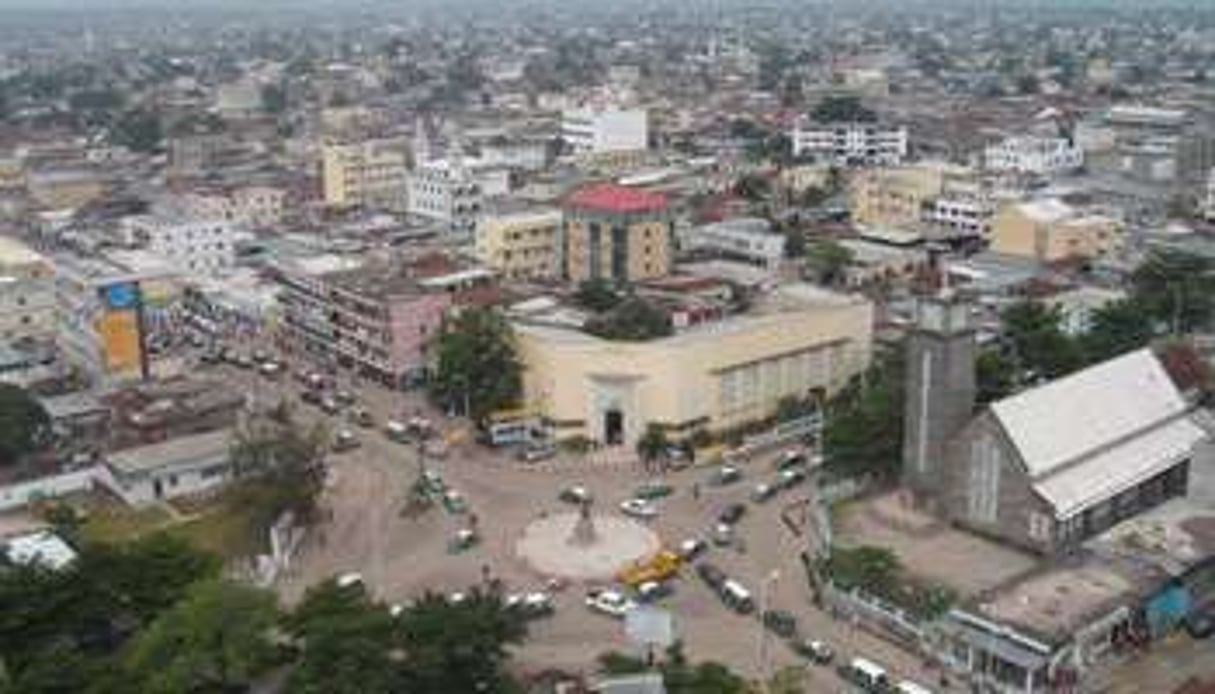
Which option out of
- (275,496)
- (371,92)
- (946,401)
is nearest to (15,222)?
(275,496)

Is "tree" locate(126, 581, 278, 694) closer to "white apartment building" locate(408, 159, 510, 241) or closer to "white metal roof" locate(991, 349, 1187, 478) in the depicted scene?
"white metal roof" locate(991, 349, 1187, 478)

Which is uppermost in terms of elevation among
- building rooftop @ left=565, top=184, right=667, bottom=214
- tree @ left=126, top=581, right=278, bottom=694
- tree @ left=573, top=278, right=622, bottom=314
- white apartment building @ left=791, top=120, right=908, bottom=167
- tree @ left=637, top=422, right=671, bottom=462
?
building rooftop @ left=565, top=184, right=667, bottom=214

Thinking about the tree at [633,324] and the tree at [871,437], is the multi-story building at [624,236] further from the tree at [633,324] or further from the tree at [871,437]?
the tree at [871,437]

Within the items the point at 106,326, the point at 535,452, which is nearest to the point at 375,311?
the point at 106,326

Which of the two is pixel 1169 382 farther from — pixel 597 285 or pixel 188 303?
pixel 188 303

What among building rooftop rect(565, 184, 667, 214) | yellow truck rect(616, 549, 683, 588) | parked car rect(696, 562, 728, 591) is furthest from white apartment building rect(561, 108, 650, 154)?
parked car rect(696, 562, 728, 591)
